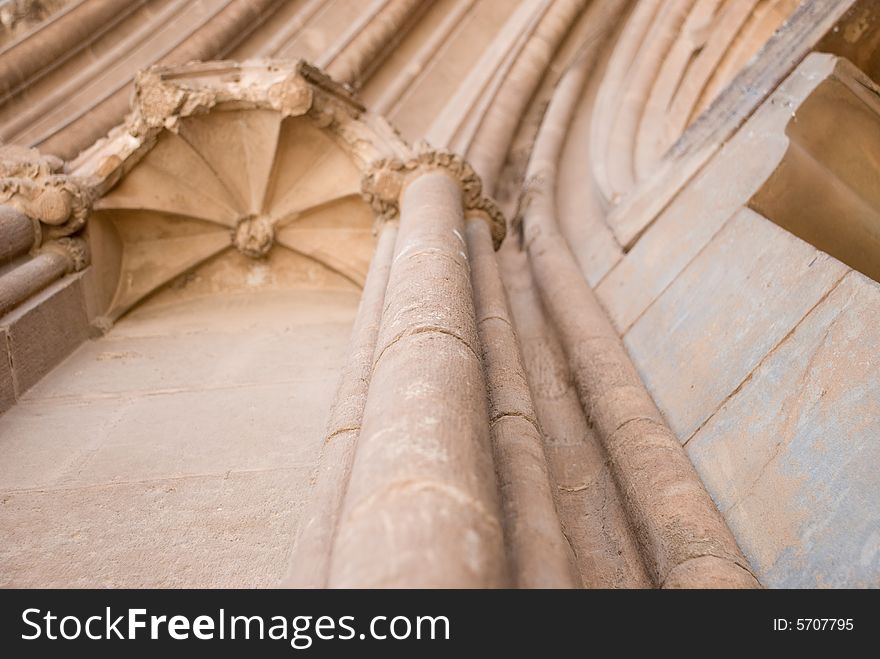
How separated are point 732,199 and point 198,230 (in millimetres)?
3158

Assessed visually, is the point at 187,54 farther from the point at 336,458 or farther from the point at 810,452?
the point at 810,452

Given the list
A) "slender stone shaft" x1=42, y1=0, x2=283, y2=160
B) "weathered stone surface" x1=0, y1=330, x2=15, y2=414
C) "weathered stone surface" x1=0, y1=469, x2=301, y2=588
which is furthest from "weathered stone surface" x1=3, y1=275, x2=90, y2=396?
"slender stone shaft" x1=42, y1=0, x2=283, y2=160

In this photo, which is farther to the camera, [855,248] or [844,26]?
[844,26]

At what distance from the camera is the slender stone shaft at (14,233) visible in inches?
116

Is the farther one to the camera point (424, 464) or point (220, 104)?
point (220, 104)

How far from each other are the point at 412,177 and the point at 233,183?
4.34 feet

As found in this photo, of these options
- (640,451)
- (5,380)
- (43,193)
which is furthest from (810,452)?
(43,193)

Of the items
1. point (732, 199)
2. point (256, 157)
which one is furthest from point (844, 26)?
point (256, 157)

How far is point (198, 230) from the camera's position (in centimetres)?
405

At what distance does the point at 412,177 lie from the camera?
3.30 metres

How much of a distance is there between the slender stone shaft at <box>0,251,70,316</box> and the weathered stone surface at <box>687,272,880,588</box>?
9.65 feet

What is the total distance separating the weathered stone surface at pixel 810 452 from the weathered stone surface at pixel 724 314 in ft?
0.22
